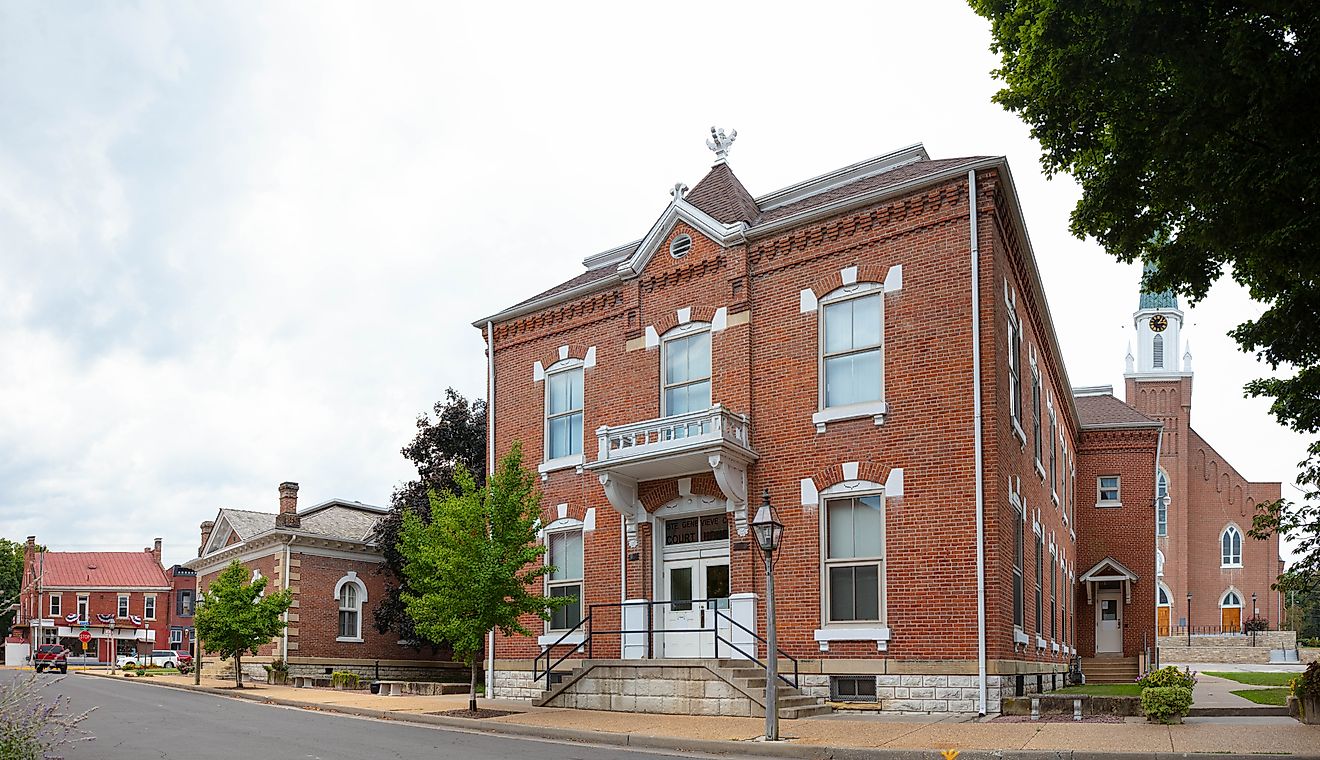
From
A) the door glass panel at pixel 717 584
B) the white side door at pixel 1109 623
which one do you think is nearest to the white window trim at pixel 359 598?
the door glass panel at pixel 717 584

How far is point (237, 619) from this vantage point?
33719mm

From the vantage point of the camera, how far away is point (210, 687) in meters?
33.7

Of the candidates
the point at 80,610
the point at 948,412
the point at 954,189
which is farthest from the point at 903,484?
the point at 80,610

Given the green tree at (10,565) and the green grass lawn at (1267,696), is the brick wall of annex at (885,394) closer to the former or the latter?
the green grass lawn at (1267,696)

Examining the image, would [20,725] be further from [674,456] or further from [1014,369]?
[1014,369]

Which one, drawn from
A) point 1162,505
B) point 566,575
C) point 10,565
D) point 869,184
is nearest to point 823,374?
point 869,184

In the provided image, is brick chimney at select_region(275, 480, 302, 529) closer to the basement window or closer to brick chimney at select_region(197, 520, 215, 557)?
brick chimney at select_region(197, 520, 215, 557)

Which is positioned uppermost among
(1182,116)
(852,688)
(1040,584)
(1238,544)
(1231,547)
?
(1182,116)

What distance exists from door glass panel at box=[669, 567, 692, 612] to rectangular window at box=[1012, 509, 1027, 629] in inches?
236

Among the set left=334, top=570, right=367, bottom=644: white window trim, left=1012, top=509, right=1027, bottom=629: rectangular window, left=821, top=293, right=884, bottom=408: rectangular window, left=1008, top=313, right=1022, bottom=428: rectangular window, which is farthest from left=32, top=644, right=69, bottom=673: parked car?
left=1008, top=313, right=1022, bottom=428: rectangular window

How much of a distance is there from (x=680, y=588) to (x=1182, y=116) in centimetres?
1359

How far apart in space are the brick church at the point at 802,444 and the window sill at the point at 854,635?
0.11 ft

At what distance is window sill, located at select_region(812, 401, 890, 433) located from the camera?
1981 centimetres

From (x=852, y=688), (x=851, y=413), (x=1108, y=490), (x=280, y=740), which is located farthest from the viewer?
(x=1108, y=490)
